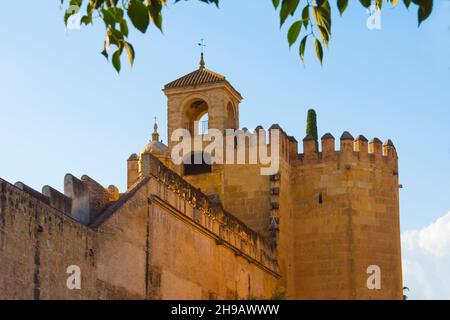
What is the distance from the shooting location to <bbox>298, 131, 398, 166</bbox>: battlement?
29.4m

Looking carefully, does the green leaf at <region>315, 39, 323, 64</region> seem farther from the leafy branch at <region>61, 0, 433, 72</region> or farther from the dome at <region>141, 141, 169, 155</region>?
the dome at <region>141, 141, 169, 155</region>

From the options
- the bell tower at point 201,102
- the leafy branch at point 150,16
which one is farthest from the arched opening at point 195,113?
the leafy branch at point 150,16

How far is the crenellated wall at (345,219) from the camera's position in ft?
93.0

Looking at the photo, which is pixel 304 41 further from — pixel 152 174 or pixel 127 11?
pixel 152 174

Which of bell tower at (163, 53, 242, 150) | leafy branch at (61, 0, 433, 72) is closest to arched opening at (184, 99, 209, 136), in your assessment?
bell tower at (163, 53, 242, 150)

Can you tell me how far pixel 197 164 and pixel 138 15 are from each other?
22.8 meters

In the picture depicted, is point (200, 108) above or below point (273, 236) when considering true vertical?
above

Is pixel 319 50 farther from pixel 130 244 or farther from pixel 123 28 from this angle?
pixel 130 244

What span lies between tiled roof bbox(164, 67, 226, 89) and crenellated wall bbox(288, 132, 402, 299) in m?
3.20

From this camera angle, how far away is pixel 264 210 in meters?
28.2

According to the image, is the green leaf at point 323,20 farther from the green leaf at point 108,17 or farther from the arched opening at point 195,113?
the arched opening at point 195,113

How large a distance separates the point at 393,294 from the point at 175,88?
27.8ft

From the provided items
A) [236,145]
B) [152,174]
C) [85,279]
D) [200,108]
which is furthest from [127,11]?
[200,108]

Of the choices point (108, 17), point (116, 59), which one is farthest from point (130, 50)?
point (108, 17)
